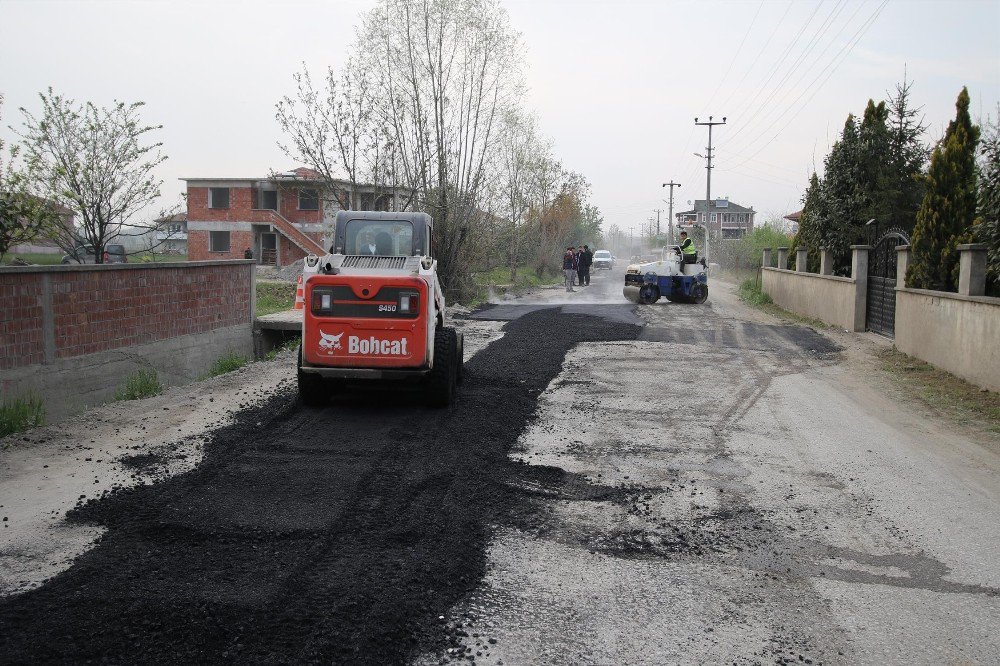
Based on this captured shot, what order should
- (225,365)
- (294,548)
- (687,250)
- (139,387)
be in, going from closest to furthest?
1. (294,548)
2. (139,387)
3. (225,365)
4. (687,250)

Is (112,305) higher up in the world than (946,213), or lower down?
lower down

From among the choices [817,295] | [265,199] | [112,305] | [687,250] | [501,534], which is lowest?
[501,534]

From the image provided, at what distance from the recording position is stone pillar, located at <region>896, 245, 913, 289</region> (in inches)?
608

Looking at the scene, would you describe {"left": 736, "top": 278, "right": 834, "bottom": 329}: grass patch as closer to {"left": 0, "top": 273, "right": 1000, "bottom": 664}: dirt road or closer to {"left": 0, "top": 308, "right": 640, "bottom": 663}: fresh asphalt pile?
{"left": 0, "top": 273, "right": 1000, "bottom": 664}: dirt road

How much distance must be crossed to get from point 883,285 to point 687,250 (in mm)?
8869

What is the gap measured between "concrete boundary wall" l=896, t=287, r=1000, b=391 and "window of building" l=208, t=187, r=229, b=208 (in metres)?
44.2

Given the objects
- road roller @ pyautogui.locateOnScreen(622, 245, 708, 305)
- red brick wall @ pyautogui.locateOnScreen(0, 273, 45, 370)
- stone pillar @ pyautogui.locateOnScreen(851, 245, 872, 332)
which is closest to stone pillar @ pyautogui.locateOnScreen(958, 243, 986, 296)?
stone pillar @ pyautogui.locateOnScreen(851, 245, 872, 332)

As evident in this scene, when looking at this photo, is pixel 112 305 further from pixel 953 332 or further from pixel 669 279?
pixel 669 279

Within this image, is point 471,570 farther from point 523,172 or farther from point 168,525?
point 523,172

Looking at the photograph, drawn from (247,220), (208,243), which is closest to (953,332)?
(247,220)

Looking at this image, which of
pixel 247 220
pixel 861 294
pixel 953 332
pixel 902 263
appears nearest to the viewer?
pixel 953 332

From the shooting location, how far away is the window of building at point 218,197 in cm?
5159

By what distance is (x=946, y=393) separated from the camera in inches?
439

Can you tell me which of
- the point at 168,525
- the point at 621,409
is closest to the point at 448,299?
the point at 621,409
